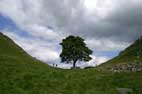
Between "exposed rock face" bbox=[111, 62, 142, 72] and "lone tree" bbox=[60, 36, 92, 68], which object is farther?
"lone tree" bbox=[60, 36, 92, 68]

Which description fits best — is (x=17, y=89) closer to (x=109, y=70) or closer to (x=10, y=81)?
(x=10, y=81)

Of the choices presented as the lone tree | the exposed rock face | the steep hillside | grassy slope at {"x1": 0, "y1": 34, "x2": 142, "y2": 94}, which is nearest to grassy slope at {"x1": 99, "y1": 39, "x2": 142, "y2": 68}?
the steep hillside

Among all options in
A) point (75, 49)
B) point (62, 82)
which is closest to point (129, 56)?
point (75, 49)

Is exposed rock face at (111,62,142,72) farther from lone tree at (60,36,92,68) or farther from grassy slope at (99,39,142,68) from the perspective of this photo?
lone tree at (60,36,92,68)

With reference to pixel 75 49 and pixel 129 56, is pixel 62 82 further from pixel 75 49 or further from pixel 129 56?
pixel 75 49

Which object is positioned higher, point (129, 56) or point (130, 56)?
point (129, 56)

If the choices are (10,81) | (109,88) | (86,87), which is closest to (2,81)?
(10,81)

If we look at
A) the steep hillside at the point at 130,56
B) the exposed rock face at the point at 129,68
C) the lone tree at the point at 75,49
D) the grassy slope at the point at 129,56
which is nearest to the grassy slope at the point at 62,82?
the exposed rock face at the point at 129,68

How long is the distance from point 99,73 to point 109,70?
181 inches

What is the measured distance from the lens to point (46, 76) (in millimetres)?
50406

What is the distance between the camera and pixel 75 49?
107125 mm

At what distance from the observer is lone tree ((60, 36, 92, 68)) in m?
108

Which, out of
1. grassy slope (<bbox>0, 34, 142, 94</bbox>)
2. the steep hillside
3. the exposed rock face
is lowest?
grassy slope (<bbox>0, 34, 142, 94</bbox>)

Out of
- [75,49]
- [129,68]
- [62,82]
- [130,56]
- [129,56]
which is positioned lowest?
[62,82]
